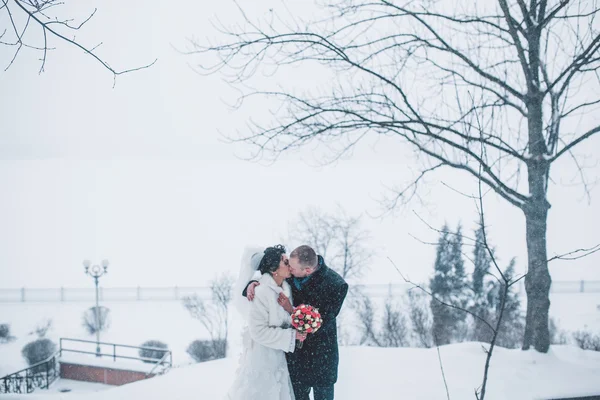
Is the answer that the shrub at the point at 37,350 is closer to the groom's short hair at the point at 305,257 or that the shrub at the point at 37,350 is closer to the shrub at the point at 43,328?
the shrub at the point at 43,328

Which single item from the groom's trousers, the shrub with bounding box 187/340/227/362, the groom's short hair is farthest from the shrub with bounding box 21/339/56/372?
the groom's short hair

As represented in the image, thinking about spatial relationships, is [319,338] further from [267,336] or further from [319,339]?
[267,336]

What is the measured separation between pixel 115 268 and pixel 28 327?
1224cm

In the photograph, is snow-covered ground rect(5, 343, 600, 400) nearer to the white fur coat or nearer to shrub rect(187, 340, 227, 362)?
the white fur coat

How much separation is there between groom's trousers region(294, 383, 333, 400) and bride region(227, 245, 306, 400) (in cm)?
11

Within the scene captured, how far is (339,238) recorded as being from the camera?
17.2 metres

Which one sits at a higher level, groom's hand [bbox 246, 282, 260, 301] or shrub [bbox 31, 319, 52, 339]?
groom's hand [bbox 246, 282, 260, 301]

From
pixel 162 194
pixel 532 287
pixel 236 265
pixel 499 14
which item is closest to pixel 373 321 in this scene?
pixel 236 265

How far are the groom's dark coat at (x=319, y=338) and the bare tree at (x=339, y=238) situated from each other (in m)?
13.6

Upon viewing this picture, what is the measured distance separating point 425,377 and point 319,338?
195 cm

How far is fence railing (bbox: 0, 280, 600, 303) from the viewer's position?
2445cm

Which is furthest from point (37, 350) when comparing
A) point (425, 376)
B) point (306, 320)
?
point (306, 320)

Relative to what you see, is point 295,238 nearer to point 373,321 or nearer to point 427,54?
point 373,321

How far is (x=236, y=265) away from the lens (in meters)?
20.5
